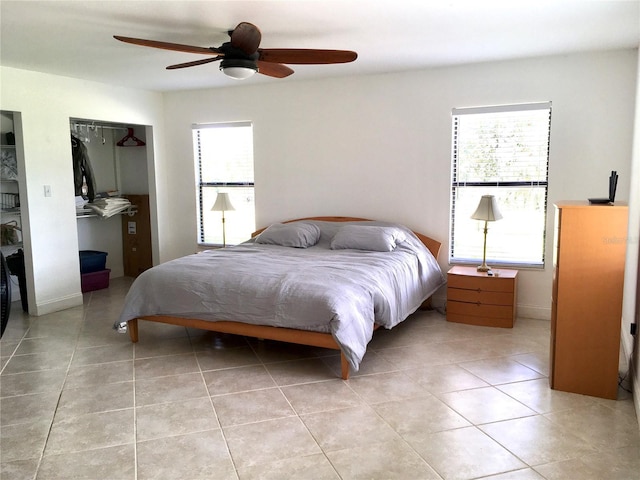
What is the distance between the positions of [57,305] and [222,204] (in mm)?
1967

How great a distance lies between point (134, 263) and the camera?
258 inches

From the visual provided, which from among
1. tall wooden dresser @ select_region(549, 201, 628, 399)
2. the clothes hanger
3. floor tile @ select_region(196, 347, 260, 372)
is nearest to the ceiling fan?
tall wooden dresser @ select_region(549, 201, 628, 399)

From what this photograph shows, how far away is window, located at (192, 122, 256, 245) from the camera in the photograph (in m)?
5.80

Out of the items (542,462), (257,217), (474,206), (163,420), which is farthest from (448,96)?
(163,420)

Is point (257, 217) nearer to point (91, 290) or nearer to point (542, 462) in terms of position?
point (91, 290)

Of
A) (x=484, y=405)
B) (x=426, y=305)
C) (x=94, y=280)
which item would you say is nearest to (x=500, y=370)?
(x=484, y=405)

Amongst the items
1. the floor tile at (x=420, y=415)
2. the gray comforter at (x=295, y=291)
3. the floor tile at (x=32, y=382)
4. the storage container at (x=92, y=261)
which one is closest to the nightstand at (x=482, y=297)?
the gray comforter at (x=295, y=291)

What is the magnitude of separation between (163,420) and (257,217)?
331cm

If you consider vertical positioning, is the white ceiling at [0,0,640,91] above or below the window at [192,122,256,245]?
above

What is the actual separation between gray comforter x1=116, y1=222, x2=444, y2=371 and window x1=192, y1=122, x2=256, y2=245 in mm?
1559

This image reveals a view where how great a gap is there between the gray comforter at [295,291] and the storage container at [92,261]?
2.18 metres

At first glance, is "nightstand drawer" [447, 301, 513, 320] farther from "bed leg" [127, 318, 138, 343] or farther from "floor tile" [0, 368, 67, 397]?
"floor tile" [0, 368, 67, 397]

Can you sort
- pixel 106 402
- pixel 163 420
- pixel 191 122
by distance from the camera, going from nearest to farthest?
pixel 163 420 → pixel 106 402 → pixel 191 122

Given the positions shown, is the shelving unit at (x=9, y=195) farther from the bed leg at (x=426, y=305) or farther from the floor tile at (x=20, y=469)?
the bed leg at (x=426, y=305)
